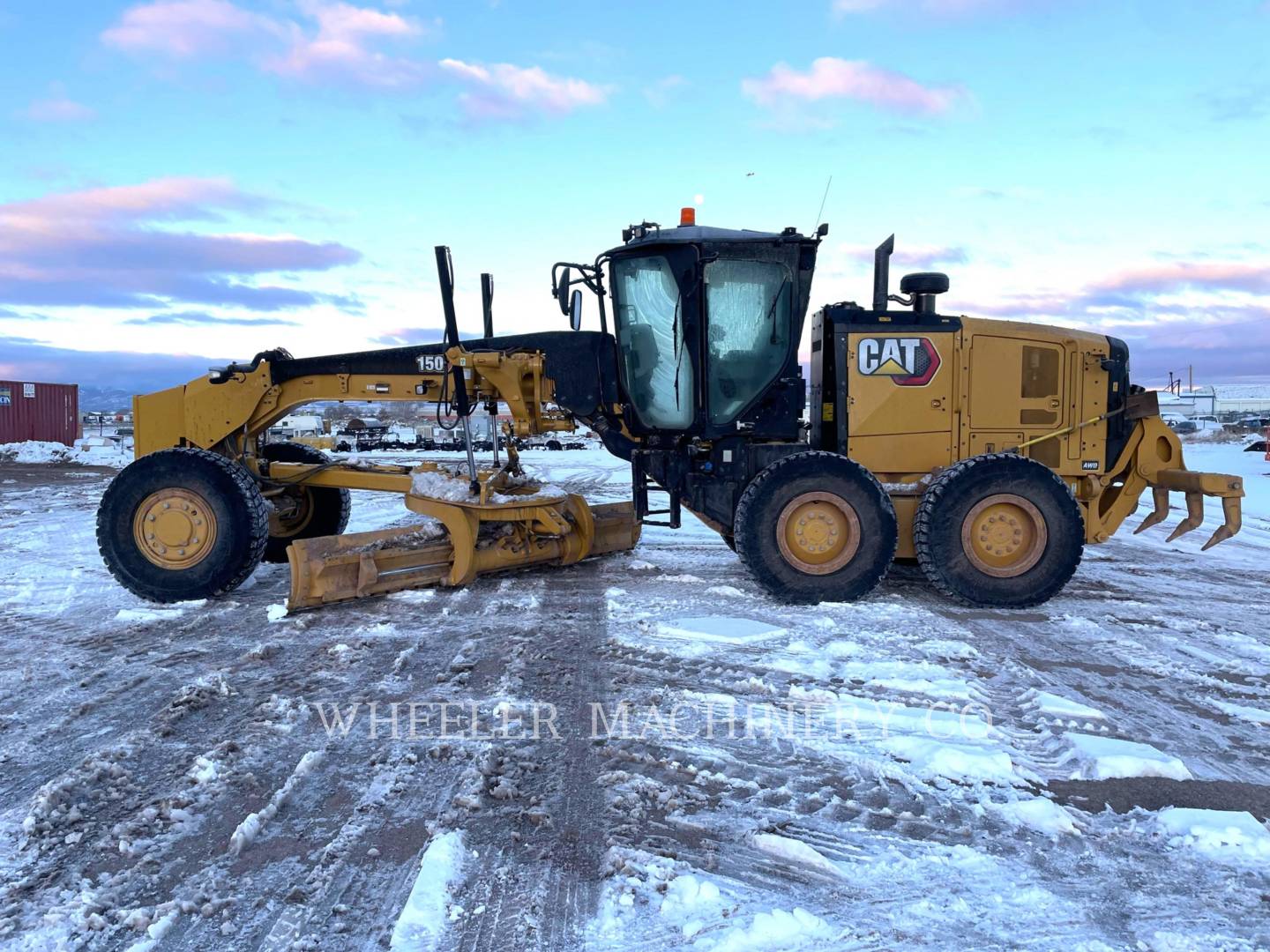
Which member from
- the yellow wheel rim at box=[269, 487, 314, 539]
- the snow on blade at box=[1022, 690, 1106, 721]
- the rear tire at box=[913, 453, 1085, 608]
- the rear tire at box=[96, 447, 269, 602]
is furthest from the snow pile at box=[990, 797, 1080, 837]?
the yellow wheel rim at box=[269, 487, 314, 539]

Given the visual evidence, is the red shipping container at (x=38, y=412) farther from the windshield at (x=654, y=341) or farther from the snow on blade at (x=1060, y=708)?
the snow on blade at (x=1060, y=708)

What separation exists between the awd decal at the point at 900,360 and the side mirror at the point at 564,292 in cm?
225

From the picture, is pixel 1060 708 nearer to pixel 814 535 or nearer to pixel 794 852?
pixel 794 852

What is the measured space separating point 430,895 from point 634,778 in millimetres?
885

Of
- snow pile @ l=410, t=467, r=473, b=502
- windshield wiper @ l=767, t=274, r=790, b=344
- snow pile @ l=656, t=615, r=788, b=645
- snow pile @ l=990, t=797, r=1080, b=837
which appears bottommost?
snow pile @ l=990, t=797, r=1080, b=837

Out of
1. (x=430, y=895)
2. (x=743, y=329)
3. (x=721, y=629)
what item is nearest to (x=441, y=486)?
(x=721, y=629)

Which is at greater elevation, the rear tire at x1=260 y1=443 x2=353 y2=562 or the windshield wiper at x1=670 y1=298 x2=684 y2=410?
the windshield wiper at x1=670 y1=298 x2=684 y2=410

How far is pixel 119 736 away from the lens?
3.26 m

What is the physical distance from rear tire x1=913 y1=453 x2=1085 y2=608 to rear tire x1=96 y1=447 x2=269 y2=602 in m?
4.96

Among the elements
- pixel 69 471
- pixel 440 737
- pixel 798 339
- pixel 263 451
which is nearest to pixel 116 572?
pixel 263 451

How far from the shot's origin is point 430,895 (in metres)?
2.22

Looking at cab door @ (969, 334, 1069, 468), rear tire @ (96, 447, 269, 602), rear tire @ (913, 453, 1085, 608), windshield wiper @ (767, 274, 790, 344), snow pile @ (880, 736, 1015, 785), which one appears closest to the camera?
snow pile @ (880, 736, 1015, 785)

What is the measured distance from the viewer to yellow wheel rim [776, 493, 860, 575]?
550cm

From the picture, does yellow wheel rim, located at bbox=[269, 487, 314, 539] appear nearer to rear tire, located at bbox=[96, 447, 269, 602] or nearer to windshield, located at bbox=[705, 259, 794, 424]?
rear tire, located at bbox=[96, 447, 269, 602]
